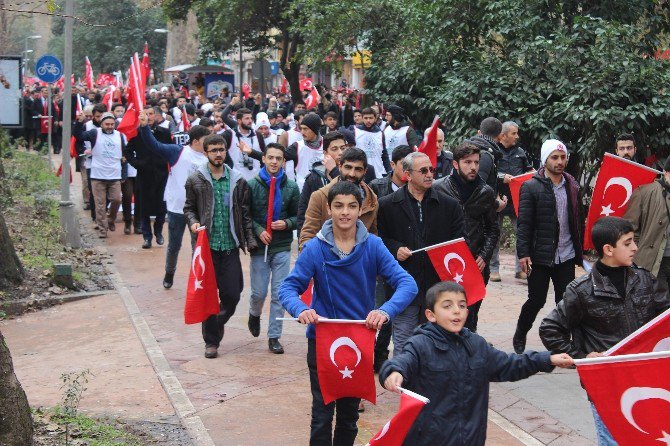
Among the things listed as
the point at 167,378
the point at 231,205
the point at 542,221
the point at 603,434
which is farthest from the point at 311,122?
the point at 603,434

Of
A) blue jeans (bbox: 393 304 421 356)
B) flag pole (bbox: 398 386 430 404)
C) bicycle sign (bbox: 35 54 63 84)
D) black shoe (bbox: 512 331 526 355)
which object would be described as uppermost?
bicycle sign (bbox: 35 54 63 84)

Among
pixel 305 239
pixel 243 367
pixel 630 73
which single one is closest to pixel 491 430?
pixel 305 239

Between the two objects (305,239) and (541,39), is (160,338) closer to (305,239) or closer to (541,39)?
(305,239)

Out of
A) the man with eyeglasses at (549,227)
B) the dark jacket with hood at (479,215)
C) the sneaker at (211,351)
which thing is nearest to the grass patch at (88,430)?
the sneaker at (211,351)

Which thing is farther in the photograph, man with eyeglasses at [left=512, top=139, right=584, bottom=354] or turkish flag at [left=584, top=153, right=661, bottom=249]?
man with eyeglasses at [left=512, top=139, right=584, bottom=354]

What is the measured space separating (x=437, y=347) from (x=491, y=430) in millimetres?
2630

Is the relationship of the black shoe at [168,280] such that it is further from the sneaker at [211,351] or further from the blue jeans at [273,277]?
the sneaker at [211,351]

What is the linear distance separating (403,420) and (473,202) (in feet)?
13.1

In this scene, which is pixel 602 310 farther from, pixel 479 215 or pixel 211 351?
pixel 211 351

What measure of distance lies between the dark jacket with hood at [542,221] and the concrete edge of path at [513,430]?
1.56 metres

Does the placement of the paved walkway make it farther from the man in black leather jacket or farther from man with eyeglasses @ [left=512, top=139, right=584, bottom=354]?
the man in black leather jacket

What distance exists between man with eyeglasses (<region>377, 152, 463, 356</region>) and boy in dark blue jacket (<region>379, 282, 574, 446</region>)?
8.34 ft

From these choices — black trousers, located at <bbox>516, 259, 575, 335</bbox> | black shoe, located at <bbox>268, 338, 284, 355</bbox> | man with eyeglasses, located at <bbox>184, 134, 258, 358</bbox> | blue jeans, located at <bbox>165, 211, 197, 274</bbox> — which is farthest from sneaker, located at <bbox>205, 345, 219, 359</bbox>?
blue jeans, located at <bbox>165, 211, 197, 274</bbox>

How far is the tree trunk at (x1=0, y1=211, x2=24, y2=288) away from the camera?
12125 millimetres
